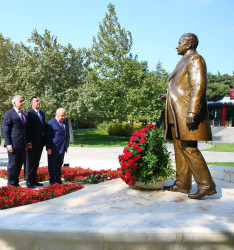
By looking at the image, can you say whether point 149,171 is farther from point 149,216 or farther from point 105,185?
point 149,216

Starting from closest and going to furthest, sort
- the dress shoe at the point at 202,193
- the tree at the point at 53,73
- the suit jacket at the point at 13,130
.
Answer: the dress shoe at the point at 202,193
the suit jacket at the point at 13,130
the tree at the point at 53,73

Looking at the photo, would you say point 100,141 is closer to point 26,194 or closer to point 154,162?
point 26,194

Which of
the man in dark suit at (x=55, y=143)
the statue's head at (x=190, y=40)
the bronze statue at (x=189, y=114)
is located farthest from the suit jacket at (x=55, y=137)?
the statue's head at (x=190, y=40)

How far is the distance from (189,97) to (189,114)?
0.37 meters

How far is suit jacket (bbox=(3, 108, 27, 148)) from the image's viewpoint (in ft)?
17.0

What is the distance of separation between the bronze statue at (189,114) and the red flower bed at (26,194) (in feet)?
6.53

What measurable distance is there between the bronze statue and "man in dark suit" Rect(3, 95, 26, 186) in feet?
9.85

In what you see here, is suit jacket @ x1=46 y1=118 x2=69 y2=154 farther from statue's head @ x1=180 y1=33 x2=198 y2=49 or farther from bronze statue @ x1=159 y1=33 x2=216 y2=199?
statue's head @ x1=180 y1=33 x2=198 y2=49

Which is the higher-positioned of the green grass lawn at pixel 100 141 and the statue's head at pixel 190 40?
the statue's head at pixel 190 40

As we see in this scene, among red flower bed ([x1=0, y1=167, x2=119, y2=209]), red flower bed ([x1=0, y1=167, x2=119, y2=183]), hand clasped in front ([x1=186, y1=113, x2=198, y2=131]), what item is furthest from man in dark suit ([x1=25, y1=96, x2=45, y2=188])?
hand clasped in front ([x1=186, y1=113, x2=198, y2=131])

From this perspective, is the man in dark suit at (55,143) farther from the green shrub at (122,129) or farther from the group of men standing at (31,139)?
the green shrub at (122,129)

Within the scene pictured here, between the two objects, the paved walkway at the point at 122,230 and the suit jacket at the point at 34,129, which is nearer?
the paved walkway at the point at 122,230

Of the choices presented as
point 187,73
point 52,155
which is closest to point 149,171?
point 187,73

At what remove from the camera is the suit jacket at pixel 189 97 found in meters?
3.76
